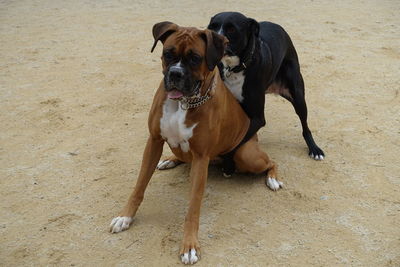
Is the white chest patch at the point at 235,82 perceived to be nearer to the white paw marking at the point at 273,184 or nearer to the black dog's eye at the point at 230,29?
the black dog's eye at the point at 230,29

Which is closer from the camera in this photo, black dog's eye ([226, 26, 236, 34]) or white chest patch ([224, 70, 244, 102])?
black dog's eye ([226, 26, 236, 34])

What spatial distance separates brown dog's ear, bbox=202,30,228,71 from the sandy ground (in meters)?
1.26

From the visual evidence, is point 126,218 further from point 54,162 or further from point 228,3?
point 228,3

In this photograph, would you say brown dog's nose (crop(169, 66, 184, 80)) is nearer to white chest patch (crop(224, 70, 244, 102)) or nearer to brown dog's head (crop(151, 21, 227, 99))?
brown dog's head (crop(151, 21, 227, 99))

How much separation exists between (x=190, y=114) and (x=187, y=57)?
43cm

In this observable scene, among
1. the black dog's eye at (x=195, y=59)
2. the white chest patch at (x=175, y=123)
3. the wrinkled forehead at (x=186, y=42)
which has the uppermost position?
the wrinkled forehead at (x=186, y=42)

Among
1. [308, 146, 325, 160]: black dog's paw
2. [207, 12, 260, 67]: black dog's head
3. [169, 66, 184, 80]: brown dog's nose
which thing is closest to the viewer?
[169, 66, 184, 80]: brown dog's nose

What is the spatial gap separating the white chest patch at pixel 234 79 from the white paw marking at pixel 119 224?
141 cm

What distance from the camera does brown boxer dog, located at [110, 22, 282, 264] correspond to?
10.2 ft

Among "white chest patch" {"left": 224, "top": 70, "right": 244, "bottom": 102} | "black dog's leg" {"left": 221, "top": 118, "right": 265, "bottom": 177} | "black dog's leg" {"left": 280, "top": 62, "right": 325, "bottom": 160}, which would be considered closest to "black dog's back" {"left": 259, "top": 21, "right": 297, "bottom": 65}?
"black dog's leg" {"left": 280, "top": 62, "right": 325, "bottom": 160}

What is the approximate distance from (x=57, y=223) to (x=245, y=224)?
56.0 inches

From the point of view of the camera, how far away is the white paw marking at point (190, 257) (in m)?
3.14

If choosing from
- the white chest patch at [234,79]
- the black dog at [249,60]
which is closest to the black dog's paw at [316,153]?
the black dog at [249,60]

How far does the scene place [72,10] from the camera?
945 cm
